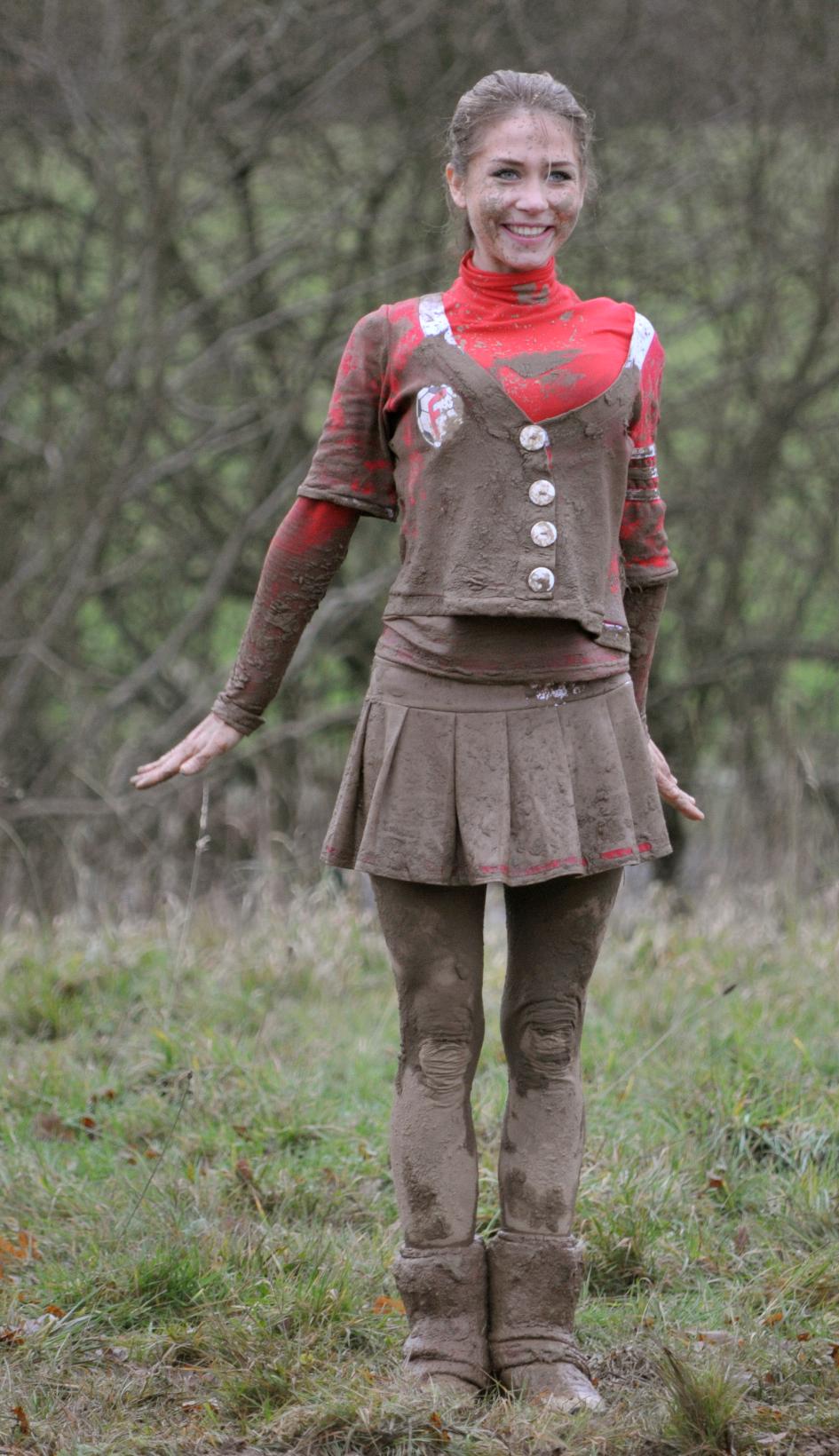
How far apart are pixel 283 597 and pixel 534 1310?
4.30ft

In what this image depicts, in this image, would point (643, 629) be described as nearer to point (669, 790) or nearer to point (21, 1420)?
point (669, 790)

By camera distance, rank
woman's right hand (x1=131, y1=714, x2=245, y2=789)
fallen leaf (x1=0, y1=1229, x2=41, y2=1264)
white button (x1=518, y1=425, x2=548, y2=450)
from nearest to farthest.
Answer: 1. white button (x1=518, y1=425, x2=548, y2=450)
2. woman's right hand (x1=131, y1=714, x2=245, y2=789)
3. fallen leaf (x1=0, y1=1229, x2=41, y2=1264)

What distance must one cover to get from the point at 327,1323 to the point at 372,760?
41.7 inches

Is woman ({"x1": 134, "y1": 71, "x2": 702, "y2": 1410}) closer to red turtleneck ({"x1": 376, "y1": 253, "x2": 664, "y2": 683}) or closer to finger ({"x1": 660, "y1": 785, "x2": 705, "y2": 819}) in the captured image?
red turtleneck ({"x1": 376, "y1": 253, "x2": 664, "y2": 683})

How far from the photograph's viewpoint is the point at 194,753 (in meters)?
2.94

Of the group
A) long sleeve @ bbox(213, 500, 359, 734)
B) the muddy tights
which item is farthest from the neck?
the muddy tights

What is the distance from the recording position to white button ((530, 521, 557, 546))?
2646mm

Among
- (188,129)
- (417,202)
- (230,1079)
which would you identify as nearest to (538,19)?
(417,202)

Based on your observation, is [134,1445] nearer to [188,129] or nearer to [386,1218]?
[386,1218]

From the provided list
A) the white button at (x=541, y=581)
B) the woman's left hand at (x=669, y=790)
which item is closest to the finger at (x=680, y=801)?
the woman's left hand at (x=669, y=790)

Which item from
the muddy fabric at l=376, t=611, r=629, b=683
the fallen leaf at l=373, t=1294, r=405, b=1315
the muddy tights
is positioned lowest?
Answer: the fallen leaf at l=373, t=1294, r=405, b=1315

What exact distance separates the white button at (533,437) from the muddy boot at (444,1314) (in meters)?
1.36

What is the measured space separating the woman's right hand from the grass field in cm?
93

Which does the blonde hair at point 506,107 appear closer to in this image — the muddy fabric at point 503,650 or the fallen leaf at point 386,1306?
the muddy fabric at point 503,650
